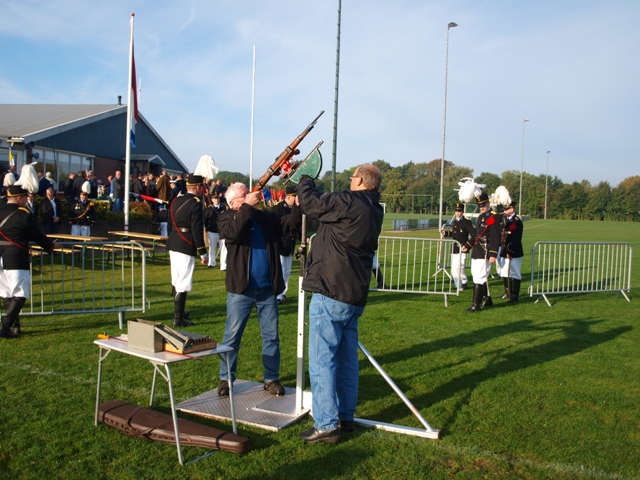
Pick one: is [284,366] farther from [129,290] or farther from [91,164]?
[91,164]

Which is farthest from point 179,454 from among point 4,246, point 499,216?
point 499,216

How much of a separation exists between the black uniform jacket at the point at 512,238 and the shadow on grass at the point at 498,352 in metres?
3.09

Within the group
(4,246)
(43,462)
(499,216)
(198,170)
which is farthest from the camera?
(198,170)

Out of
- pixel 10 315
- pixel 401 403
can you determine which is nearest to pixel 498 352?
pixel 401 403

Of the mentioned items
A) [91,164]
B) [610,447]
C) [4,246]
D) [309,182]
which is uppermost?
[91,164]

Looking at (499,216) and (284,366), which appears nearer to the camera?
(284,366)

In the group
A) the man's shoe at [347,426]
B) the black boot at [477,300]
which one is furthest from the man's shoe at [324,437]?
the black boot at [477,300]

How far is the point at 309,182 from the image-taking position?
4.87 metres

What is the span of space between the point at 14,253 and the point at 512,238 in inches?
413

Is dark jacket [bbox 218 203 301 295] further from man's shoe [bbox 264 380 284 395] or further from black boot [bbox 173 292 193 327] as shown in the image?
black boot [bbox 173 292 193 327]

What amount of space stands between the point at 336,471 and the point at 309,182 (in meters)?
2.34

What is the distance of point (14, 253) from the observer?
25.6 feet

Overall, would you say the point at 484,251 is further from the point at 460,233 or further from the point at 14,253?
the point at 14,253

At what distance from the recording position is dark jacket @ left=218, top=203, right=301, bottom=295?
18.2 feet
